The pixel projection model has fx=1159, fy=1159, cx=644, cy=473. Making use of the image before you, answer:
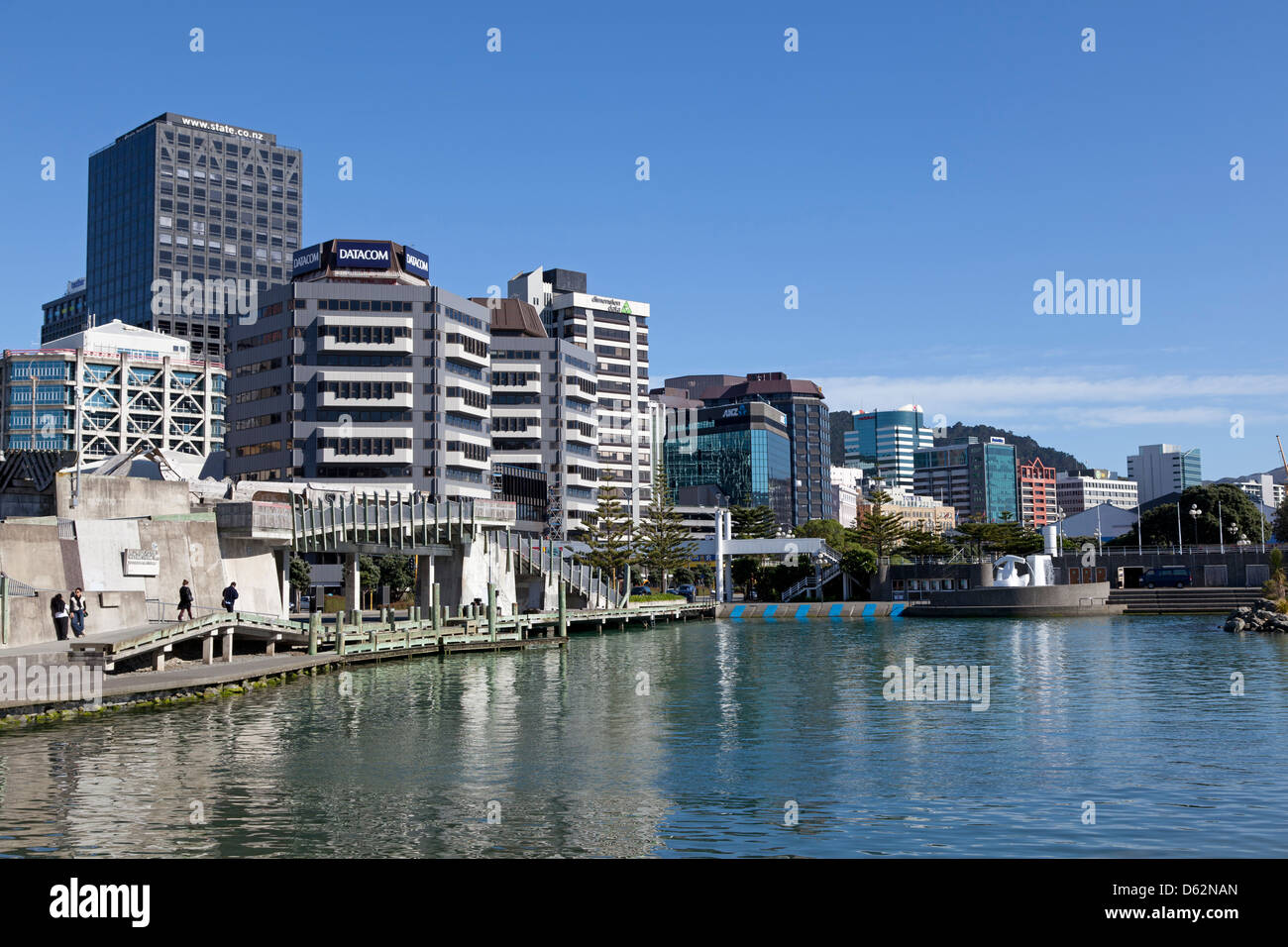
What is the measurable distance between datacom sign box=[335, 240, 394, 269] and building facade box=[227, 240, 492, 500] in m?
0.12

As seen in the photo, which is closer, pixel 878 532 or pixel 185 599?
pixel 185 599

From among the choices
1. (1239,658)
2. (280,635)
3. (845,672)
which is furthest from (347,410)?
(1239,658)

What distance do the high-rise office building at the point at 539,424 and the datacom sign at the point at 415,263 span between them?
22.9 m

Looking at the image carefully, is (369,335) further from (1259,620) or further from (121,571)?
(1259,620)

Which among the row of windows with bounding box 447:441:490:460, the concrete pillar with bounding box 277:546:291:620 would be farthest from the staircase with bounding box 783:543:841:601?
the concrete pillar with bounding box 277:546:291:620

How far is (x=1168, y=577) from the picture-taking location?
117250mm

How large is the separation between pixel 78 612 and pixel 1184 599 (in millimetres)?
95828

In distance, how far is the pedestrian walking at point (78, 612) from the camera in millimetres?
41188

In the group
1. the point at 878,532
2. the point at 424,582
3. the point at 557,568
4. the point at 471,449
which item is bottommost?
the point at 424,582

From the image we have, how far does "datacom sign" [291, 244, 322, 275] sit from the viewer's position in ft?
453

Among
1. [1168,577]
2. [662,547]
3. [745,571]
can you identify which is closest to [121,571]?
[662,547]

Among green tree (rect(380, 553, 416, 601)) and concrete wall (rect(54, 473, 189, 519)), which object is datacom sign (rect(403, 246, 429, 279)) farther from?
concrete wall (rect(54, 473, 189, 519))
